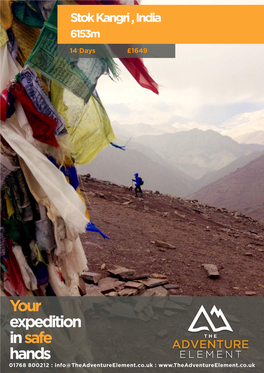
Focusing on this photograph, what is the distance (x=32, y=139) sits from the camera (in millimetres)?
1871

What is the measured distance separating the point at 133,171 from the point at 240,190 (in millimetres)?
39707

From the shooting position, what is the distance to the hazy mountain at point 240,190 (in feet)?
117

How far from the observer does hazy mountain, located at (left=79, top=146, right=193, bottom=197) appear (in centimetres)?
6838

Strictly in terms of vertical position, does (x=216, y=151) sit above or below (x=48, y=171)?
above

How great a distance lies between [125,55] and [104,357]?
281cm

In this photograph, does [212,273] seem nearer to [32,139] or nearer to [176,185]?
[32,139]

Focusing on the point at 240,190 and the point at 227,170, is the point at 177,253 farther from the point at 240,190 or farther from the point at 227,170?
the point at 227,170

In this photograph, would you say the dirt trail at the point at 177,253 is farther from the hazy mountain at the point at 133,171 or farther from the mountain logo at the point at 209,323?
the hazy mountain at the point at 133,171

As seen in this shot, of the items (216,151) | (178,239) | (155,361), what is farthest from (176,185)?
(155,361)

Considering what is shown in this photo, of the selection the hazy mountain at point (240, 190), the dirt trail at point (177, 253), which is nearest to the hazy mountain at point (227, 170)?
the hazy mountain at point (240, 190)

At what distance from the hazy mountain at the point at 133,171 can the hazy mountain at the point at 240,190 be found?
22717 mm

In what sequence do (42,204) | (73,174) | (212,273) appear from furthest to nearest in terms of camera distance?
(212,273), (73,174), (42,204)

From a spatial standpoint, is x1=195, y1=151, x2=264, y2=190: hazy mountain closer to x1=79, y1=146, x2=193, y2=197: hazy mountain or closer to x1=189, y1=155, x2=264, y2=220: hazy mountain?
x1=79, y1=146, x2=193, y2=197: hazy mountain

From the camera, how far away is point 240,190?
131 feet
